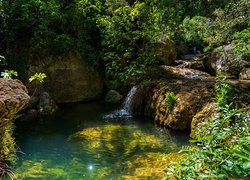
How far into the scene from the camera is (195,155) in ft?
5.60

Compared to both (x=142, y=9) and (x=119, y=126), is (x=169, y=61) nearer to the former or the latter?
(x=142, y=9)

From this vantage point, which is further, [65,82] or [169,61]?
[169,61]

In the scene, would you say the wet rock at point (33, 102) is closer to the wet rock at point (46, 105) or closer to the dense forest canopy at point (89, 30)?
the wet rock at point (46, 105)

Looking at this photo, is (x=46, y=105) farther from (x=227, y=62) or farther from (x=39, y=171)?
(x=227, y=62)

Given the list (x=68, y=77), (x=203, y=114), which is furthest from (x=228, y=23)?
(x=68, y=77)

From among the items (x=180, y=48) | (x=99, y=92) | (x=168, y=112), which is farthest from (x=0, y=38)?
(x=180, y=48)

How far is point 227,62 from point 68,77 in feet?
23.4

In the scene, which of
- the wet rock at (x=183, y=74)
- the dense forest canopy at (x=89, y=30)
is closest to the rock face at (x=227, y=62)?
the wet rock at (x=183, y=74)

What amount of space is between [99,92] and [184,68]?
4.33m

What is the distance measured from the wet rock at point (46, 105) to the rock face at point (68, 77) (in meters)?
1.09

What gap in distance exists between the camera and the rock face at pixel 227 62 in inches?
389

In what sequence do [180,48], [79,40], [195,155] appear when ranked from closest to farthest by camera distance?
[195,155] → [79,40] → [180,48]

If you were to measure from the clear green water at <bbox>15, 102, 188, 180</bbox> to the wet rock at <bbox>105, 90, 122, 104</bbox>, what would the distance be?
1.68m

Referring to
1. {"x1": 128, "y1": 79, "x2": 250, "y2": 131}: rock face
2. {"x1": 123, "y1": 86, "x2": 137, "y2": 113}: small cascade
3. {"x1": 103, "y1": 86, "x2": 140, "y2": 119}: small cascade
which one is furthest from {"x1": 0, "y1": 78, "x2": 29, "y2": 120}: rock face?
{"x1": 123, "y1": 86, "x2": 137, "y2": 113}: small cascade
